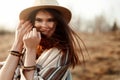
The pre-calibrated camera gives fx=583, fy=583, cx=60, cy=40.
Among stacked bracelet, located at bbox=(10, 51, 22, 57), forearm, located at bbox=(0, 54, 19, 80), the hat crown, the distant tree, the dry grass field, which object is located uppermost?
the hat crown

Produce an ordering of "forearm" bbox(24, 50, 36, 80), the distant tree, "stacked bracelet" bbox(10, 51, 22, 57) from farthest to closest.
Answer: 1. the distant tree
2. "stacked bracelet" bbox(10, 51, 22, 57)
3. "forearm" bbox(24, 50, 36, 80)

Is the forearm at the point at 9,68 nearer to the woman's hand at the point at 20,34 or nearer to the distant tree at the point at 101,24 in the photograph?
the woman's hand at the point at 20,34

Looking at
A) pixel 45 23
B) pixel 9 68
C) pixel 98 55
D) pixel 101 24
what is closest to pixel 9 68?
pixel 9 68

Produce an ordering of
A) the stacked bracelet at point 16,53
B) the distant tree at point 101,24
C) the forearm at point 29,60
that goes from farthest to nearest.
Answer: the distant tree at point 101,24 < the stacked bracelet at point 16,53 < the forearm at point 29,60

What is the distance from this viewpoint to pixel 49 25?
10.2ft

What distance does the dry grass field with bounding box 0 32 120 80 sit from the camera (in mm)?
9383

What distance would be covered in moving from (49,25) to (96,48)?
6.55 meters

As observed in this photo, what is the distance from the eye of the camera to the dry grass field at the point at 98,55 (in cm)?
938

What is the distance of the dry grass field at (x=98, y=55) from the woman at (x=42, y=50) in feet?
20.0

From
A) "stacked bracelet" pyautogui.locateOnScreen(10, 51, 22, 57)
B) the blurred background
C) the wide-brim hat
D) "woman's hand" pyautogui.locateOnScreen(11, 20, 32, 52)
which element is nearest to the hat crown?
the wide-brim hat

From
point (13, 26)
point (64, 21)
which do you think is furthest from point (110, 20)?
point (64, 21)

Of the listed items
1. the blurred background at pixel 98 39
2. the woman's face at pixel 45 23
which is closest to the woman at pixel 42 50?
the woman's face at pixel 45 23

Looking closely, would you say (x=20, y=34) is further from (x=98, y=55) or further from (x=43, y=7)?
(x=98, y=55)

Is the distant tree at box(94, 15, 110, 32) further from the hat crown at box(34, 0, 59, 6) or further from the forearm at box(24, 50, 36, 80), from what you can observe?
the forearm at box(24, 50, 36, 80)
